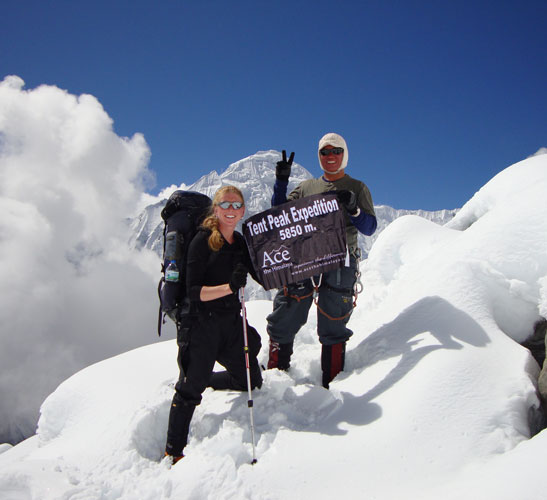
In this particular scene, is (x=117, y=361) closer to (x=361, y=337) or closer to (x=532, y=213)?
(x=361, y=337)

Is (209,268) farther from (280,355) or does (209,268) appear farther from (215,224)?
(280,355)

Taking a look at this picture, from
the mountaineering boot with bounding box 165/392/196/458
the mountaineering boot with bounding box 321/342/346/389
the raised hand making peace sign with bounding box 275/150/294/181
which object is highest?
the raised hand making peace sign with bounding box 275/150/294/181

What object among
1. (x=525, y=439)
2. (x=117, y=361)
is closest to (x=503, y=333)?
(x=525, y=439)

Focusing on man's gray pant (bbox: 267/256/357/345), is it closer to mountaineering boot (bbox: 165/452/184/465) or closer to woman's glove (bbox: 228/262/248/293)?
woman's glove (bbox: 228/262/248/293)

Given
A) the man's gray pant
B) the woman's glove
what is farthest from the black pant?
the man's gray pant

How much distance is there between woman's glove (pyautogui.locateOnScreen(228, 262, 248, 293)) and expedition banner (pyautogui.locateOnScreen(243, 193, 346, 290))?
2.05 ft

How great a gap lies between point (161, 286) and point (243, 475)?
235 centimetres

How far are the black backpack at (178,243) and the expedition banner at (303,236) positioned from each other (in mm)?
721

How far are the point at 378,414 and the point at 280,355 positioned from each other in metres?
1.88

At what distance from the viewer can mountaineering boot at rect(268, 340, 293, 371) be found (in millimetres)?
5137

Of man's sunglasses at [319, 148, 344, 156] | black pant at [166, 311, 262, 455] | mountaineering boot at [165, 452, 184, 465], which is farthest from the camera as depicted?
man's sunglasses at [319, 148, 344, 156]

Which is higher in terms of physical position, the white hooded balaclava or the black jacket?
the white hooded balaclava

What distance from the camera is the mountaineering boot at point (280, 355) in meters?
5.14

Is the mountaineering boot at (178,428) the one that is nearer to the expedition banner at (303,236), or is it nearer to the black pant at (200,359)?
the black pant at (200,359)
